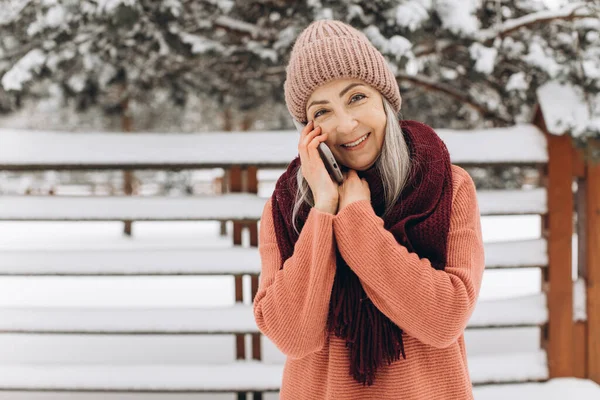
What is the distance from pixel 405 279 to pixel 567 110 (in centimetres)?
216

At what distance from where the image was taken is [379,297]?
1.25 meters

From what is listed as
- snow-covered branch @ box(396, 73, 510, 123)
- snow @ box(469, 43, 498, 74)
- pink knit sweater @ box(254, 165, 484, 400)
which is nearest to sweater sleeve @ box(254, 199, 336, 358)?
pink knit sweater @ box(254, 165, 484, 400)

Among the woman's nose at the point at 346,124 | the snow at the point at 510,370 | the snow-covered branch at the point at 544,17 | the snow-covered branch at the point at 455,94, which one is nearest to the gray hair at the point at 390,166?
the woman's nose at the point at 346,124

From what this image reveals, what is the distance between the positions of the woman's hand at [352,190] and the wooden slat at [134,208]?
1.55 m

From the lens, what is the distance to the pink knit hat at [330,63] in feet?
4.33

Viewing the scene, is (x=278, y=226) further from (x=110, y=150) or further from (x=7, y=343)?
(x=7, y=343)

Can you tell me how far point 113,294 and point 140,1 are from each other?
13.6ft

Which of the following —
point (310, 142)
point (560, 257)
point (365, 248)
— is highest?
point (310, 142)

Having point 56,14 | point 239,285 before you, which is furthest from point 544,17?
point 56,14

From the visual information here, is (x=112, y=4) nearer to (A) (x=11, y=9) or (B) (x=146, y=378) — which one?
(A) (x=11, y=9)

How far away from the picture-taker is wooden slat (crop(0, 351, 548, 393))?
287 cm

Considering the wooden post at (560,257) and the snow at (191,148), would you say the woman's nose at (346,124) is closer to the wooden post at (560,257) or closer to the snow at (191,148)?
the snow at (191,148)

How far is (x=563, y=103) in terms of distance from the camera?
111 inches

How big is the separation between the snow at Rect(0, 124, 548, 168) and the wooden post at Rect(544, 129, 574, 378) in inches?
4.0
